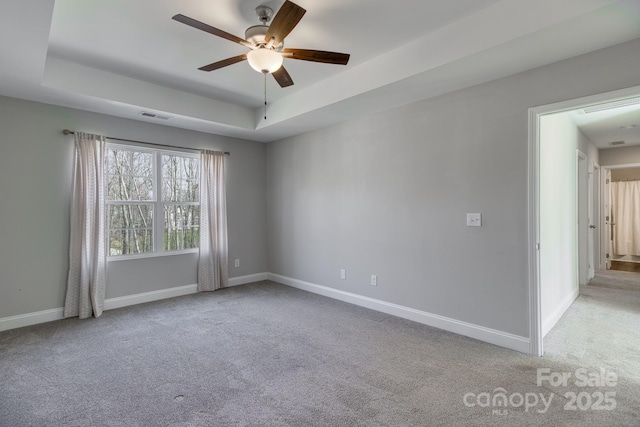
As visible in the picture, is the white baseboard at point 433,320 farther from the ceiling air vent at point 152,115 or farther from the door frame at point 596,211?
the door frame at point 596,211

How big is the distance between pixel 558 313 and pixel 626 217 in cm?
600

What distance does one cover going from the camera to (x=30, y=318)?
362cm

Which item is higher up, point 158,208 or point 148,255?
point 158,208

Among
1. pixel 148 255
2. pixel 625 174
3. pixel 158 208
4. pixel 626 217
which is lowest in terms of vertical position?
pixel 148 255

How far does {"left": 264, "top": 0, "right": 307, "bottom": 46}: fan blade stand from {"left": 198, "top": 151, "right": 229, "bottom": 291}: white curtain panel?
316cm

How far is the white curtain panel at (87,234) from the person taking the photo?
→ 3.84m

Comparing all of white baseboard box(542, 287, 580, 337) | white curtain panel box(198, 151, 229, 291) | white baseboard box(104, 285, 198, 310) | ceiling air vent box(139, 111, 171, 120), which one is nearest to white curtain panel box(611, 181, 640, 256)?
white baseboard box(542, 287, 580, 337)

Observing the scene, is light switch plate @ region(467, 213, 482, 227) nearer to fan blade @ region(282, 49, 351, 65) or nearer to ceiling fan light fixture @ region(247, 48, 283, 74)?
fan blade @ region(282, 49, 351, 65)

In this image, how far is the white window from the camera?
4.29m

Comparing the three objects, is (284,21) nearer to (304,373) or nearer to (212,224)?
(304,373)

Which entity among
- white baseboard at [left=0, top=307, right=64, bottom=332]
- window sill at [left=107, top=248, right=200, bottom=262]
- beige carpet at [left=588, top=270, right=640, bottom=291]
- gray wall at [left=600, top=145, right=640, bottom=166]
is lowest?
beige carpet at [left=588, top=270, right=640, bottom=291]

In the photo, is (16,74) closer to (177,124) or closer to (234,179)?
(177,124)

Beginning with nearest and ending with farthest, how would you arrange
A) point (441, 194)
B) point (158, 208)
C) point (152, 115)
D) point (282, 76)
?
point (282, 76)
point (441, 194)
point (152, 115)
point (158, 208)

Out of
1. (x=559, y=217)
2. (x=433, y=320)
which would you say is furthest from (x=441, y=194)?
(x=559, y=217)
